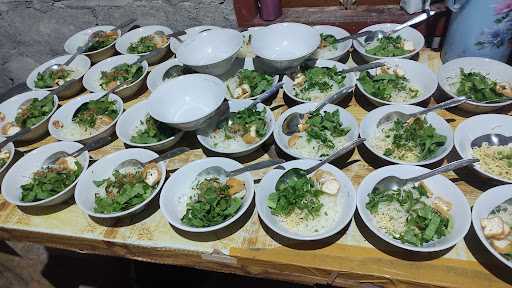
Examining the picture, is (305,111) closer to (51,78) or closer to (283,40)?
(283,40)

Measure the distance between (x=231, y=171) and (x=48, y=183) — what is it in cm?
121

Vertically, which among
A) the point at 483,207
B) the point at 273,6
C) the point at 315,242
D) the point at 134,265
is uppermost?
the point at 273,6

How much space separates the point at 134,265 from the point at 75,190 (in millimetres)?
1882

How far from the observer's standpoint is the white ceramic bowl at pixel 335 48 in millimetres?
2978

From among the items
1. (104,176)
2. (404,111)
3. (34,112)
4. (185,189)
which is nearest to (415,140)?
(404,111)

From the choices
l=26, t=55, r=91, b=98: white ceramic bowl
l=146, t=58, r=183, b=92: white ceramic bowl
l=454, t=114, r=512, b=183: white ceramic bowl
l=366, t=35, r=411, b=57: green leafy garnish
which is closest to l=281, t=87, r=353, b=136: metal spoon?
l=366, t=35, r=411, b=57: green leafy garnish

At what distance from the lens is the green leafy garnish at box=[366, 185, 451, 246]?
1727 millimetres

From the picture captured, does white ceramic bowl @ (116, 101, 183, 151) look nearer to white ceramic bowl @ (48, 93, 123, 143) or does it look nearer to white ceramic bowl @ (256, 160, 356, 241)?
white ceramic bowl @ (48, 93, 123, 143)

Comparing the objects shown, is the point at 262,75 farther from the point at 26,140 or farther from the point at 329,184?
the point at 26,140

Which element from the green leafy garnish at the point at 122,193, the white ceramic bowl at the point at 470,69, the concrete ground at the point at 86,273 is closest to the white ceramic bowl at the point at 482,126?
the white ceramic bowl at the point at 470,69

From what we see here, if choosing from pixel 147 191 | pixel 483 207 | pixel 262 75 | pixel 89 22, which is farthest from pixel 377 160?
pixel 89 22

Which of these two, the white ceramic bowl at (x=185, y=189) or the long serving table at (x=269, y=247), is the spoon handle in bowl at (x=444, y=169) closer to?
the long serving table at (x=269, y=247)

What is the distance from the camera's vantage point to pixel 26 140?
2.87 meters

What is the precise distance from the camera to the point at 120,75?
3.20m
